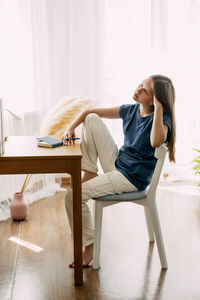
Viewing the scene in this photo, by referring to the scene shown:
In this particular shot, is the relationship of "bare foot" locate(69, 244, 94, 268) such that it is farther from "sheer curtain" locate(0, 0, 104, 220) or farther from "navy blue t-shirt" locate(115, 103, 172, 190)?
"sheer curtain" locate(0, 0, 104, 220)

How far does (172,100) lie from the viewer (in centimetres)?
215

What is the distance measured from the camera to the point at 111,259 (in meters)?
2.31

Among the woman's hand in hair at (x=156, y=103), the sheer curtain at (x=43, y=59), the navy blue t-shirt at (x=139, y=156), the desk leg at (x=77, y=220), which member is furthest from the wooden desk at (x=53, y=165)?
the sheer curtain at (x=43, y=59)

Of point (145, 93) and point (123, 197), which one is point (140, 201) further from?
point (145, 93)

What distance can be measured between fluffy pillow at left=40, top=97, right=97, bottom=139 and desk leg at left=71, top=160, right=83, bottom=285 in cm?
95

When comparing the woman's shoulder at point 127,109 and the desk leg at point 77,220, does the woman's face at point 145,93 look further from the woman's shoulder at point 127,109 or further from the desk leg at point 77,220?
the desk leg at point 77,220

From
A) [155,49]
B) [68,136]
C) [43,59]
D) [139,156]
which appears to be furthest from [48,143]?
[155,49]

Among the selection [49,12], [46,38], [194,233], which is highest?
[49,12]

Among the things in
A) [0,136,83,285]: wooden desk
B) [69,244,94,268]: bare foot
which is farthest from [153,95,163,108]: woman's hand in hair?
[69,244,94,268]: bare foot

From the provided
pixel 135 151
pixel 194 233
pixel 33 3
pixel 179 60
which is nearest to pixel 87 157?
pixel 135 151

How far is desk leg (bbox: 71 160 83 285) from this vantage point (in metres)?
1.87

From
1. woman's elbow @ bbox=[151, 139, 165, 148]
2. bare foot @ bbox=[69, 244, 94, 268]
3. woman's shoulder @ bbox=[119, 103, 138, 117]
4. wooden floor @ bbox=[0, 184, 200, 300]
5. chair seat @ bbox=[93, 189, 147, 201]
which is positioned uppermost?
woman's shoulder @ bbox=[119, 103, 138, 117]

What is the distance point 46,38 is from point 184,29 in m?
1.37

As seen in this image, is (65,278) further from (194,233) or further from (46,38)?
(46,38)
